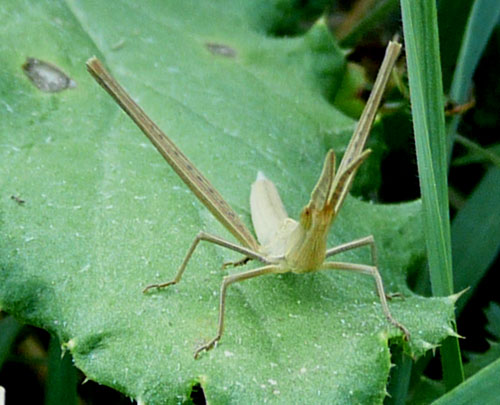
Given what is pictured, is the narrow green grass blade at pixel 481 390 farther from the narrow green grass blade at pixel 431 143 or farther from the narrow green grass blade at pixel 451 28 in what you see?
the narrow green grass blade at pixel 451 28

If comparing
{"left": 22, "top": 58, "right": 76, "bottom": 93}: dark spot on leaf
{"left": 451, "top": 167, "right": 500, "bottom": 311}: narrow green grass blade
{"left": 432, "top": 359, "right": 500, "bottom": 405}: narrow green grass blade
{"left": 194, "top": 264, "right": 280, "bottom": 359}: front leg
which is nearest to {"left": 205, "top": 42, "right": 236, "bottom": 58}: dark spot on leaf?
{"left": 22, "top": 58, "right": 76, "bottom": 93}: dark spot on leaf

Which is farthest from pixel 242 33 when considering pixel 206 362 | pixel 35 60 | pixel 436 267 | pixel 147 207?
pixel 206 362

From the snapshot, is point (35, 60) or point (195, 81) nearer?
point (35, 60)

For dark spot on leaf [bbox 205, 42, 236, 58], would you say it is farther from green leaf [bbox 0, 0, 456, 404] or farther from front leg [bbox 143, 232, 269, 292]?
front leg [bbox 143, 232, 269, 292]

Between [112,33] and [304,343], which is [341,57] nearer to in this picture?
[112,33]

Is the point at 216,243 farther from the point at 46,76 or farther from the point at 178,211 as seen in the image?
the point at 46,76

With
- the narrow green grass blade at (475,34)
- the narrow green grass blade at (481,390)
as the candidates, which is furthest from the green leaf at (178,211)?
the narrow green grass blade at (475,34)
